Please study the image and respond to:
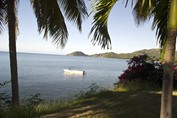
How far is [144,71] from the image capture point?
14078 mm

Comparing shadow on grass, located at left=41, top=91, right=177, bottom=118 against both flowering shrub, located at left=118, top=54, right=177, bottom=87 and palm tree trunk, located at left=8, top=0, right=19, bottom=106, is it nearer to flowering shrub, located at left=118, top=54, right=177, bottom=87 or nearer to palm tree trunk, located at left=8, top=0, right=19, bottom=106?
palm tree trunk, located at left=8, top=0, right=19, bottom=106

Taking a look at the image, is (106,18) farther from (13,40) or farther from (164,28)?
(13,40)

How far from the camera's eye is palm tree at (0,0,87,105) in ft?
30.2

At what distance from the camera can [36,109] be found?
8.27 metres

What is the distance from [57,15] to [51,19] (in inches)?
10.6

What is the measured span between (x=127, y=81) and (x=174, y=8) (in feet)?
32.7

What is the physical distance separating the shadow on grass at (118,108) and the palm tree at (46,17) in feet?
8.66

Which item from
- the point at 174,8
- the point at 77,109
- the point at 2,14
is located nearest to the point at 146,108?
the point at 77,109

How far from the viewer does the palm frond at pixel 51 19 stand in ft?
30.7

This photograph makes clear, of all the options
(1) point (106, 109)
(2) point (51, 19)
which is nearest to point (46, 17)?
(2) point (51, 19)

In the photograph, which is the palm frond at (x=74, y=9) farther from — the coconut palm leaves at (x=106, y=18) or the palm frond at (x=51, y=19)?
the coconut palm leaves at (x=106, y=18)

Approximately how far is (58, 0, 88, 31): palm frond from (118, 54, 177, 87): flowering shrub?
484 cm

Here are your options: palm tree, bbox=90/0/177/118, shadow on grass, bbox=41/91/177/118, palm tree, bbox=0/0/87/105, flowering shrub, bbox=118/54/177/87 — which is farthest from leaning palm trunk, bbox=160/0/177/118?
flowering shrub, bbox=118/54/177/87

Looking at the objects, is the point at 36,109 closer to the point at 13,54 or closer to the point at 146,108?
the point at 13,54
